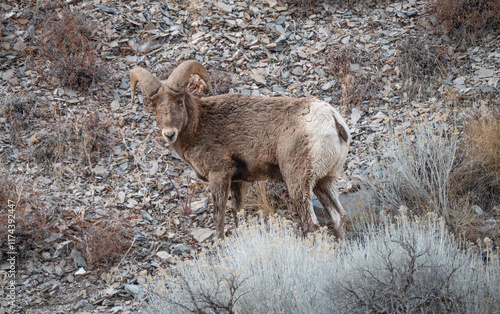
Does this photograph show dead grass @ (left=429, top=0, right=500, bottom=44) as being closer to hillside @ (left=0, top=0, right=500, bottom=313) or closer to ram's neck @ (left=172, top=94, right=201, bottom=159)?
hillside @ (left=0, top=0, right=500, bottom=313)

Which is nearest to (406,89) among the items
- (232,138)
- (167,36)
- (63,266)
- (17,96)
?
(232,138)

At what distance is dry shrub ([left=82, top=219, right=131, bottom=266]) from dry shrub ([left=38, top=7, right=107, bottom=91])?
12.4 ft

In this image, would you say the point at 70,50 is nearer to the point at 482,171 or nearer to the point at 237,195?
the point at 237,195

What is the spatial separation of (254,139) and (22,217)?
3.55 meters

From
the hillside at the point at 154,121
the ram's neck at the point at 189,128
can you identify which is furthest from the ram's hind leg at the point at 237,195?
the ram's neck at the point at 189,128

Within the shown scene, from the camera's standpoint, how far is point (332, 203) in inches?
266

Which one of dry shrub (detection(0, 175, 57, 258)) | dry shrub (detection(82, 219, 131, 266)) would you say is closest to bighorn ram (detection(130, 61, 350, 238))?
dry shrub (detection(82, 219, 131, 266))

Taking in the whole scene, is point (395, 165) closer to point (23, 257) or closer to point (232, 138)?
point (232, 138)

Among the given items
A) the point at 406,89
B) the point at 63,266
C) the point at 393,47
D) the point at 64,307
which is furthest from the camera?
the point at 393,47

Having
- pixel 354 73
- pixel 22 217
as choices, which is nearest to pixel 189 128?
pixel 22 217

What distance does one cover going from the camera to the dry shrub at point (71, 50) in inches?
392

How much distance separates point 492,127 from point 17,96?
335 inches

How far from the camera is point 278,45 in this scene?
10875mm

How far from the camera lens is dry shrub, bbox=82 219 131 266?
683 cm
